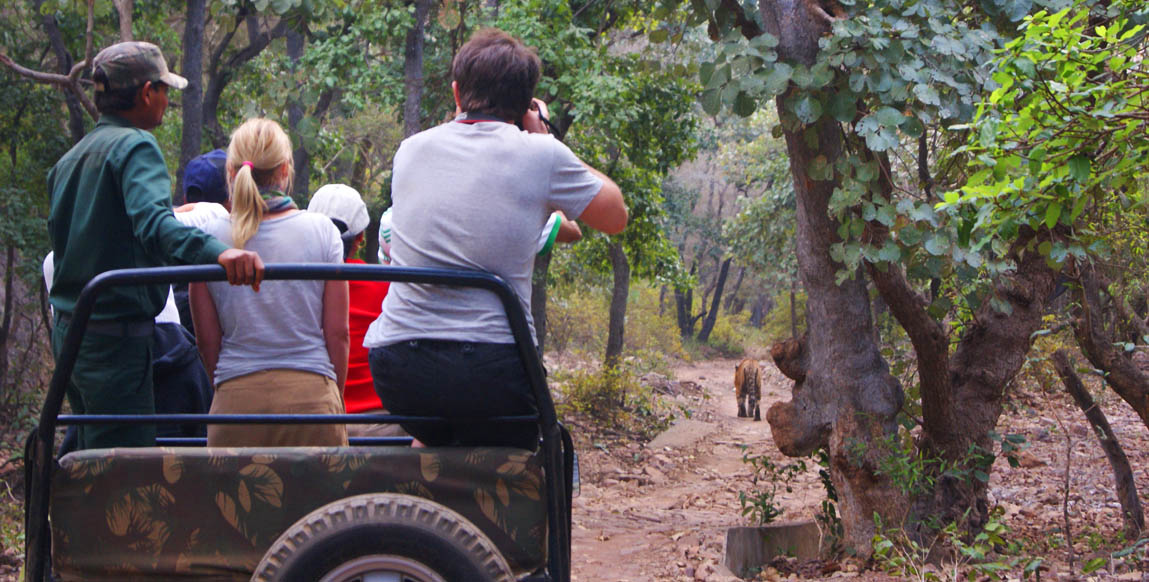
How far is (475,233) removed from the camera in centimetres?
248

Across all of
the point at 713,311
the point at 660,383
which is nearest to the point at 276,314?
the point at 660,383

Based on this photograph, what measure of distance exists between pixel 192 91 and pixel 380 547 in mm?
7100

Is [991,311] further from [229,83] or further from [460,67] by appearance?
[229,83]

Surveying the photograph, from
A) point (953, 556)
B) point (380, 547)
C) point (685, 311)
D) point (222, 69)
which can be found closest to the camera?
point (380, 547)

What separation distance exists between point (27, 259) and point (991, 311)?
9.15 m

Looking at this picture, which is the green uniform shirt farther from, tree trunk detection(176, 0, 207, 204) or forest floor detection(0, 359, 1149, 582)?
tree trunk detection(176, 0, 207, 204)

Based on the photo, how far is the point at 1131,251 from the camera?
6246mm

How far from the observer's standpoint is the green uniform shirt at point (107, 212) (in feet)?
8.75

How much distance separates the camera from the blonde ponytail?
9.95ft

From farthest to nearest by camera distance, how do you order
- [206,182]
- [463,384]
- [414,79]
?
[414,79] < [206,182] < [463,384]

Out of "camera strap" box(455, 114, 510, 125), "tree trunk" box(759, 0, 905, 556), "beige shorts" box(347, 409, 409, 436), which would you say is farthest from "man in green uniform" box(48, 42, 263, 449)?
"tree trunk" box(759, 0, 905, 556)

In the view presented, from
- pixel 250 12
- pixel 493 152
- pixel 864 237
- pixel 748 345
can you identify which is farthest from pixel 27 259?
pixel 748 345

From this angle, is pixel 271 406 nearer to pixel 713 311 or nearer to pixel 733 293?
pixel 713 311

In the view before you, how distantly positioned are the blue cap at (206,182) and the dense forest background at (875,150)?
144 cm
